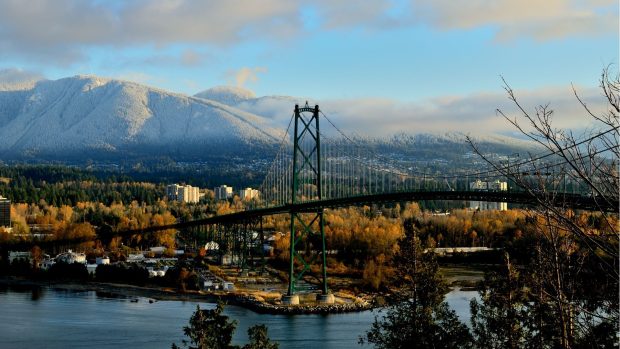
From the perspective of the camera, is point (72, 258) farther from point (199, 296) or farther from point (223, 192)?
point (223, 192)

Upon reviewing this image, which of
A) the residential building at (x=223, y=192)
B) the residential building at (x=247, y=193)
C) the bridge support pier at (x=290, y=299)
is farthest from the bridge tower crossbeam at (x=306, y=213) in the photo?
the residential building at (x=223, y=192)

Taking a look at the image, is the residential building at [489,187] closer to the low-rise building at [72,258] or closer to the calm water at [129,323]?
the calm water at [129,323]

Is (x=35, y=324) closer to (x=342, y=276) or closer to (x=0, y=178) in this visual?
A: (x=342, y=276)

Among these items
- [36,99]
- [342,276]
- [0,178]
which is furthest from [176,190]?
[36,99]

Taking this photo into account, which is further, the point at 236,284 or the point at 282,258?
the point at 282,258

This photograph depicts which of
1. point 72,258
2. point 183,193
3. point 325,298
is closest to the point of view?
point 325,298

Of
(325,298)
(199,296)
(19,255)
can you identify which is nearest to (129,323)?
(325,298)

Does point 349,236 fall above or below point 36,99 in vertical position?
below

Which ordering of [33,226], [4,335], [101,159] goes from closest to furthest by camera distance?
[4,335], [33,226], [101,159]

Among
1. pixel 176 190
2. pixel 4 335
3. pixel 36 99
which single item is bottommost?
pixel 4 335
